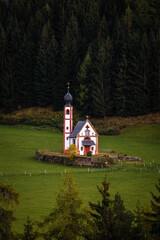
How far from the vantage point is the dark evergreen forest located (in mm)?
100062

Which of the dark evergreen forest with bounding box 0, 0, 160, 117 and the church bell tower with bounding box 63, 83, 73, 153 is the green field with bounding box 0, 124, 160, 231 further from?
the dark evergreen forest with bounding box 0, 0, 160, 117

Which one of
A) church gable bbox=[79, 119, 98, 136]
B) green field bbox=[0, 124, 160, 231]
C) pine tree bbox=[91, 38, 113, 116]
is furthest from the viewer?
pine tree bbox=[91, 38, 113, 116]

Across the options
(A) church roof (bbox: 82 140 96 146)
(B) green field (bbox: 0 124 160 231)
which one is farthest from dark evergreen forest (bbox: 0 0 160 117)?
(A) church roof (bbox: 82 140 96 146)

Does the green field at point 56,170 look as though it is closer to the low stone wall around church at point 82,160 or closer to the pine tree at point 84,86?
the low stone wall around church at point 82,160

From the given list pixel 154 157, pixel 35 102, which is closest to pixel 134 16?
pixel 35 102

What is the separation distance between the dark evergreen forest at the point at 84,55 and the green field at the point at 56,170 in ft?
37.3

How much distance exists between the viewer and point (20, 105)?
11806 centimetres

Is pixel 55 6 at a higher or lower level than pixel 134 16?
higher

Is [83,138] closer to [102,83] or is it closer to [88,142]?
[88,142]

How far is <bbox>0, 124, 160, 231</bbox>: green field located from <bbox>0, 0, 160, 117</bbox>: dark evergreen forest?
1137 cm

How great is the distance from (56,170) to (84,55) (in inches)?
2415

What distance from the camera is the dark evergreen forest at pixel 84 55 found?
10006 centimetres

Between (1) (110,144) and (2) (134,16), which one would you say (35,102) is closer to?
(2) (134,16)

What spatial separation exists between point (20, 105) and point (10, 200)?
93.2 m
